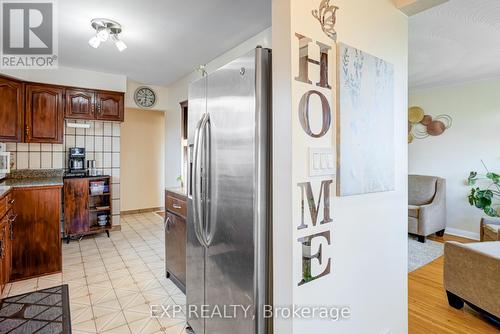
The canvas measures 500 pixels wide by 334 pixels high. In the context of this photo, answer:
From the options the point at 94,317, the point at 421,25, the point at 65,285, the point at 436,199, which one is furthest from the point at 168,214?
the point at 436,199

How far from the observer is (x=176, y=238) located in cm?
254

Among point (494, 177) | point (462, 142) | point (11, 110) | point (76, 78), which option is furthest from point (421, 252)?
point (11, 110)

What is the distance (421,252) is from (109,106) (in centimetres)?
516

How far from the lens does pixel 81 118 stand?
4.16 m

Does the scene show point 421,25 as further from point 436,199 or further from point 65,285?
point 65,285

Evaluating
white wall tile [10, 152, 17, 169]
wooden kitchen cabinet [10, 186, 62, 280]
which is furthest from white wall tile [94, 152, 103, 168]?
wooden kitchen cabinet [10, 186, 62, 280]

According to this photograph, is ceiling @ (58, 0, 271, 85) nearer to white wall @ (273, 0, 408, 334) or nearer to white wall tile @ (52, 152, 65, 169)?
white wall @ (273, 0, 408, 334)

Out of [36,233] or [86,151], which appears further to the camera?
[86,151]

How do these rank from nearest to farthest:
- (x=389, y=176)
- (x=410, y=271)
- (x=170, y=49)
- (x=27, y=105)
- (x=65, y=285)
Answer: (x=389, y=176) → (x=65, y=285) → (x=410, y=271) → (x=170, y=49) → (x=27, y=105)

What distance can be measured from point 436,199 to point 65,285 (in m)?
5.05

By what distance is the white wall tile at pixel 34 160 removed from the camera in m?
3.91

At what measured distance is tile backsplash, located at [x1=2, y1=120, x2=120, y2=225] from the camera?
3855 millimetres

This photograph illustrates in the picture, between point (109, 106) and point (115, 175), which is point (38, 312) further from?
point (109, 106)

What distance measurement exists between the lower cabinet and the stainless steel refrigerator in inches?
21.5
